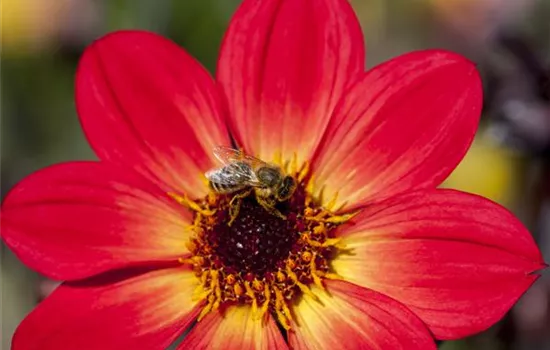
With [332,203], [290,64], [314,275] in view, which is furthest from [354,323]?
[290,64]

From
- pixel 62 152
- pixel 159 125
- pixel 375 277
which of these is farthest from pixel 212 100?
pixel 62 152

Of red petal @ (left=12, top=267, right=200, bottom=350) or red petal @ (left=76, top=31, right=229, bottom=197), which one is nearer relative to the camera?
red petal @ (left=12, top=267, right=200, bottom=350)

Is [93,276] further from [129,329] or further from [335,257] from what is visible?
[335,257]

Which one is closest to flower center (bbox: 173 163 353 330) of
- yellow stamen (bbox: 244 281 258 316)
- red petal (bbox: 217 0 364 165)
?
yellow stamen (bbox: 244 281 258 316)

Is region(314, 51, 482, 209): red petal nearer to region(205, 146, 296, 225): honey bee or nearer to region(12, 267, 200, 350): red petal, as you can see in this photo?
region(205, 146, 296, 225): honey bee

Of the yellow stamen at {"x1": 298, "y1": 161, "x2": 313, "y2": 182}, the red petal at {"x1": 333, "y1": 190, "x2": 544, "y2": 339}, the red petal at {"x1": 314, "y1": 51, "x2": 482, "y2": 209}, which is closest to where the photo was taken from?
the red petal at {"x1": 333, "y1": 190, "x2": 544, "y2": 339}

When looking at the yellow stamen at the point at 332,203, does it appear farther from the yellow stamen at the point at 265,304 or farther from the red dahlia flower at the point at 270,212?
the yellow stamen at the point at 265,304
